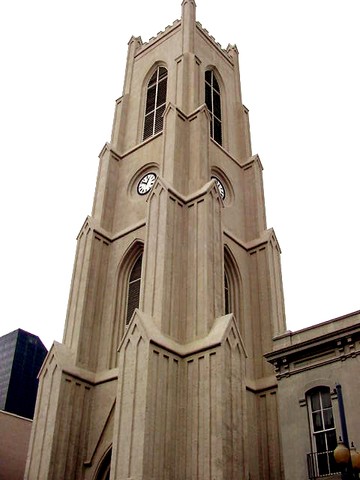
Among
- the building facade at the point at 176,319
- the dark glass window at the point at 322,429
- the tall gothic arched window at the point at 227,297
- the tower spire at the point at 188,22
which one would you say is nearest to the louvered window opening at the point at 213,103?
the building facade at the point at 176,319

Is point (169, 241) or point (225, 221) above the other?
point (225, 221)

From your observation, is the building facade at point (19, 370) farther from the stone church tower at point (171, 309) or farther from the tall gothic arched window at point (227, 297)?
the tall gothic arched window at point (227, 297)

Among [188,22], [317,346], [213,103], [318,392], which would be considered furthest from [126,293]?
[188,22]

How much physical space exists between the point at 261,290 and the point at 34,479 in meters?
13.3

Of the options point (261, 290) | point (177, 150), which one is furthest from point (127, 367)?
point (177, 150)

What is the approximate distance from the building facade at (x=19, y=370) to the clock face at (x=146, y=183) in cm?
5262

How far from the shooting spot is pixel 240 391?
22.1 meters

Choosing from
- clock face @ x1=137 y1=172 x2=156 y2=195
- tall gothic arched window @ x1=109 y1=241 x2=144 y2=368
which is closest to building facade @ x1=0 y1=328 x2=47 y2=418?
clock face @ x1=137 y1=172 x2=156 y2=195

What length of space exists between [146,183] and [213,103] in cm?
801

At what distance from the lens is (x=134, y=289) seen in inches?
1121

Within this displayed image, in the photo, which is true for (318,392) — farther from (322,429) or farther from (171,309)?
(171,309)

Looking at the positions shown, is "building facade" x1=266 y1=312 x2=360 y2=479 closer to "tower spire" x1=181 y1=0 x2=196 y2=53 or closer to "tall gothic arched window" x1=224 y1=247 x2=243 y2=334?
"tall gothic arched window" x1=224 y1=247 x2=243 y2=334

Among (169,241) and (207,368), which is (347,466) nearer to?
(207,368)

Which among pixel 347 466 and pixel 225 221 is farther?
pixel 225 221
